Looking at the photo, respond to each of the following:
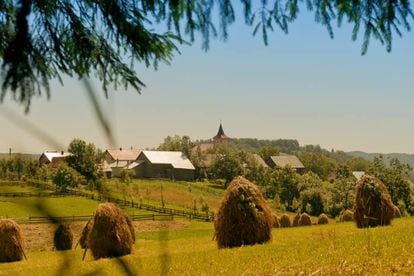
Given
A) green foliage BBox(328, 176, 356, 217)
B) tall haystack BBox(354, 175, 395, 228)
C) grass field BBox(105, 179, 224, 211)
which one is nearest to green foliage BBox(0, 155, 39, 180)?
tall haystack BBox(354, 175, 395, 228)

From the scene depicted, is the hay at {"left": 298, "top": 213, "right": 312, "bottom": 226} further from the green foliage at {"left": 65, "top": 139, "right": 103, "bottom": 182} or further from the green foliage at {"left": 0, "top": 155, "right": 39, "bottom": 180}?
the green foliage at {"left": 0, "top": 155, "right": 39, "bottom": 180}

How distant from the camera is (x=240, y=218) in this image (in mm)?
22234

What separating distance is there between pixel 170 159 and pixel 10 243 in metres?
92.5

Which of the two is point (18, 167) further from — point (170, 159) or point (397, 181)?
point (170, 159)

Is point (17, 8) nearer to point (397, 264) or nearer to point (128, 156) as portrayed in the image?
point (397, 264)

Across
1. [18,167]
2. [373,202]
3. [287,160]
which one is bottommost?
[373,202]

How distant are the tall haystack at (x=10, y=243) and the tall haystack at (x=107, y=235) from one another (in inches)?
205

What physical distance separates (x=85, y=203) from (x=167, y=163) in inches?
1943

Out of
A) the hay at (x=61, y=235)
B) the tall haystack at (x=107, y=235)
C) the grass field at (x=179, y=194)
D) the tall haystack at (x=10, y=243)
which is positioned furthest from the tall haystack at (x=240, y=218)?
the grass field at (x=179, y=194)

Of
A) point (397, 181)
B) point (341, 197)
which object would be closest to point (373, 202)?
point (397, 181)

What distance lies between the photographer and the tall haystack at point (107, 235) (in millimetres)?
23969

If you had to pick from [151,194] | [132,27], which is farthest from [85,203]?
[132,27]

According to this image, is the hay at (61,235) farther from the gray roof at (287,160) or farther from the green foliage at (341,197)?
the gray roof at (287,160)

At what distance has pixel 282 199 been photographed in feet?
301
